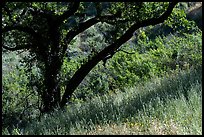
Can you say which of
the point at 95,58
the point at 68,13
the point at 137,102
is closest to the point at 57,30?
the point at 68,13

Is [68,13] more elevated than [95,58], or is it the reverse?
[68,13]

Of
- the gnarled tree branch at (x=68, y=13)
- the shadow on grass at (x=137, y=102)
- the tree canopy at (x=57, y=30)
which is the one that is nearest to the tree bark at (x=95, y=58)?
the tree canopy at (x=57, y=30)

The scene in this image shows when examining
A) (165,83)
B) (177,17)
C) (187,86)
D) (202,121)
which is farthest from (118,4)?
(202,121)

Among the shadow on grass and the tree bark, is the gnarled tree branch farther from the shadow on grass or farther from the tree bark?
the shadow on grass

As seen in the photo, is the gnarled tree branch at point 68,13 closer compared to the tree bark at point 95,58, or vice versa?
the gnarled tree branch at point 68,13

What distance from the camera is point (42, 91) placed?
1213cm

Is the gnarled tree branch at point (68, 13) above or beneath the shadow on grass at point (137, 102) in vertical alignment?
above

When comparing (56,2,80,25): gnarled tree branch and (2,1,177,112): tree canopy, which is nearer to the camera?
(56,2,80,25): gnarled tree branch

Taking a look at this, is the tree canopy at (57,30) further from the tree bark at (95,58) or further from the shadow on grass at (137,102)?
the shadow on grass at (137,102)

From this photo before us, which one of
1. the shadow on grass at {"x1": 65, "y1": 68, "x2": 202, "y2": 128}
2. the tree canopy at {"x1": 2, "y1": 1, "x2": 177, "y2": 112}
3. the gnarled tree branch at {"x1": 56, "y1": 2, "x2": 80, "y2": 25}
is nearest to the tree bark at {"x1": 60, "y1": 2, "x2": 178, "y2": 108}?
the tree canopy at {"x1": 2, "y1": 1, "x2": 177, "y2": 112}

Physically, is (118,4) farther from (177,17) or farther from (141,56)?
(141,56)

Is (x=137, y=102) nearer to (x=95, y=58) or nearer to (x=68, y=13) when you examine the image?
(x=68, y=13)

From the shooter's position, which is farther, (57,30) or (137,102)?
(57,30)

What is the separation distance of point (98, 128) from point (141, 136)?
92 centimetres
